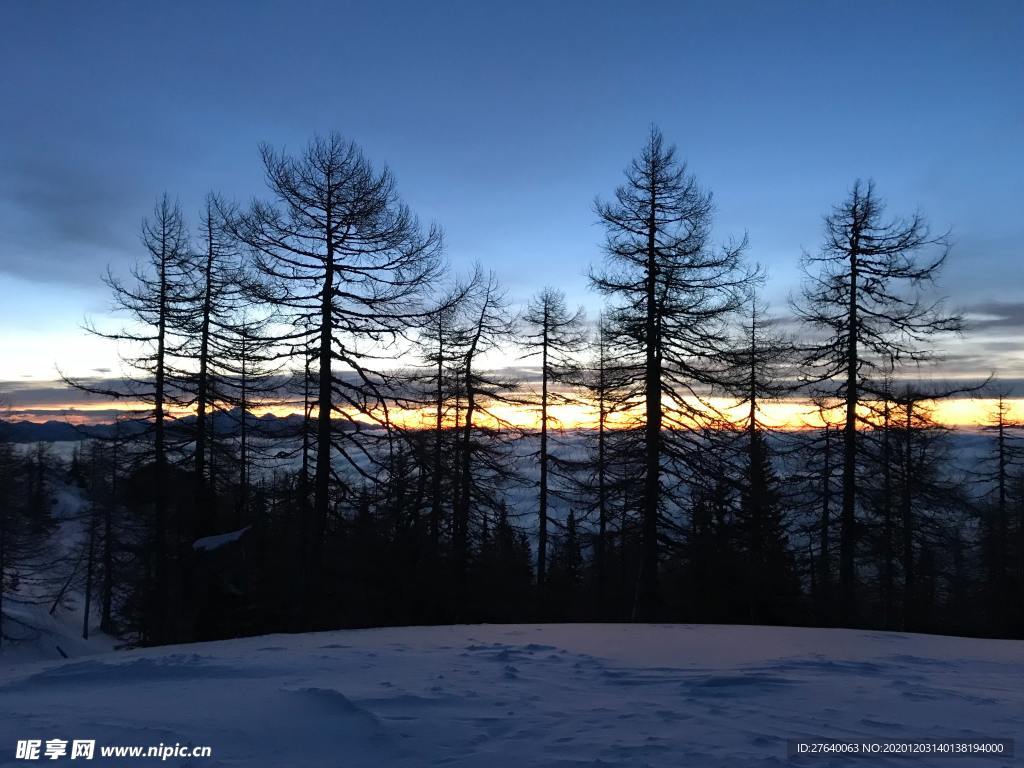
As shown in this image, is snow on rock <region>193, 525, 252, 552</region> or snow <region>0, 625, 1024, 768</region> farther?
snow on rock <region>193, 525, 252, 552</region>

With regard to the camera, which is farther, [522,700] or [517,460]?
[517,460]

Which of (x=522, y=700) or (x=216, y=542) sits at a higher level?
(x=522, y=700)

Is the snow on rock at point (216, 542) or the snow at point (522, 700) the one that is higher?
the snow at point (522, 700)

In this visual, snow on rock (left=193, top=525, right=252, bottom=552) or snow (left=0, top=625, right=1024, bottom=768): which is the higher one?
snow (left=0, top=625, right=1024, bottom=768)

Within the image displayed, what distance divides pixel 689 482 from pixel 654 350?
121 inches

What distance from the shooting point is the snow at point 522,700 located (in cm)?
411

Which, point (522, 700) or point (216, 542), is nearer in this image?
point (522, 700)

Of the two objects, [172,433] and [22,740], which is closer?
[22,740]

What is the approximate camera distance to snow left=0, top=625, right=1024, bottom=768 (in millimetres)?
4109

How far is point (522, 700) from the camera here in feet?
16.9

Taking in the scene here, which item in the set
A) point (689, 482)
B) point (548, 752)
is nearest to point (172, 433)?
point (689, 482)

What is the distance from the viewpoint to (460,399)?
21.3m

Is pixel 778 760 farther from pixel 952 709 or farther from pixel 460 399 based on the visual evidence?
pixel 460 399

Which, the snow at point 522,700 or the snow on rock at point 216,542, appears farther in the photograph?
the snow on rock at point 216,542
